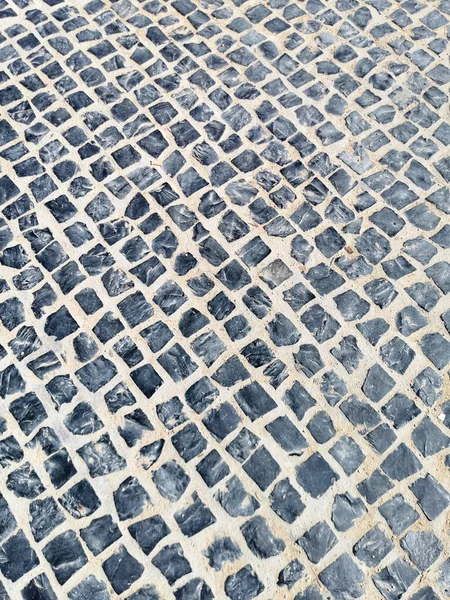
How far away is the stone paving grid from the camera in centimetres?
356

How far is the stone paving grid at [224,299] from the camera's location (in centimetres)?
356

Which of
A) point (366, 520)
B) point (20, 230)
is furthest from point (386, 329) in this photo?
point (20, 230)

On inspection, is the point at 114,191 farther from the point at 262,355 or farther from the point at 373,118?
the point at 373,118

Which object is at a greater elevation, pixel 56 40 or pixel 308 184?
pixel 56 40

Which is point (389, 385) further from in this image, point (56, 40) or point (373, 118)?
point (56, 40)

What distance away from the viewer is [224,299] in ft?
13.8

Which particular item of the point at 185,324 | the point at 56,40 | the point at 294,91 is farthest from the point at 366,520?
the point at 56,40

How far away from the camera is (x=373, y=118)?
4.90 m

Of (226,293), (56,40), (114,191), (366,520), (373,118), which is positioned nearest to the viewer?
(366,520)

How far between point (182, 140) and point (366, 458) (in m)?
2.39

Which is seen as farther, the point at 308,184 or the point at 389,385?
the point at 308,184

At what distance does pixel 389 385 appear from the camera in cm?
395

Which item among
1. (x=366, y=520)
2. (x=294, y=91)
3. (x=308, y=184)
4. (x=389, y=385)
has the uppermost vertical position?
(x=294, y=91)

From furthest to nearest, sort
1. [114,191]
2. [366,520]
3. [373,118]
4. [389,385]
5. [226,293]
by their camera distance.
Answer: [373,118] < [114,191] < [226,293] < [389,385] < [366,520]
